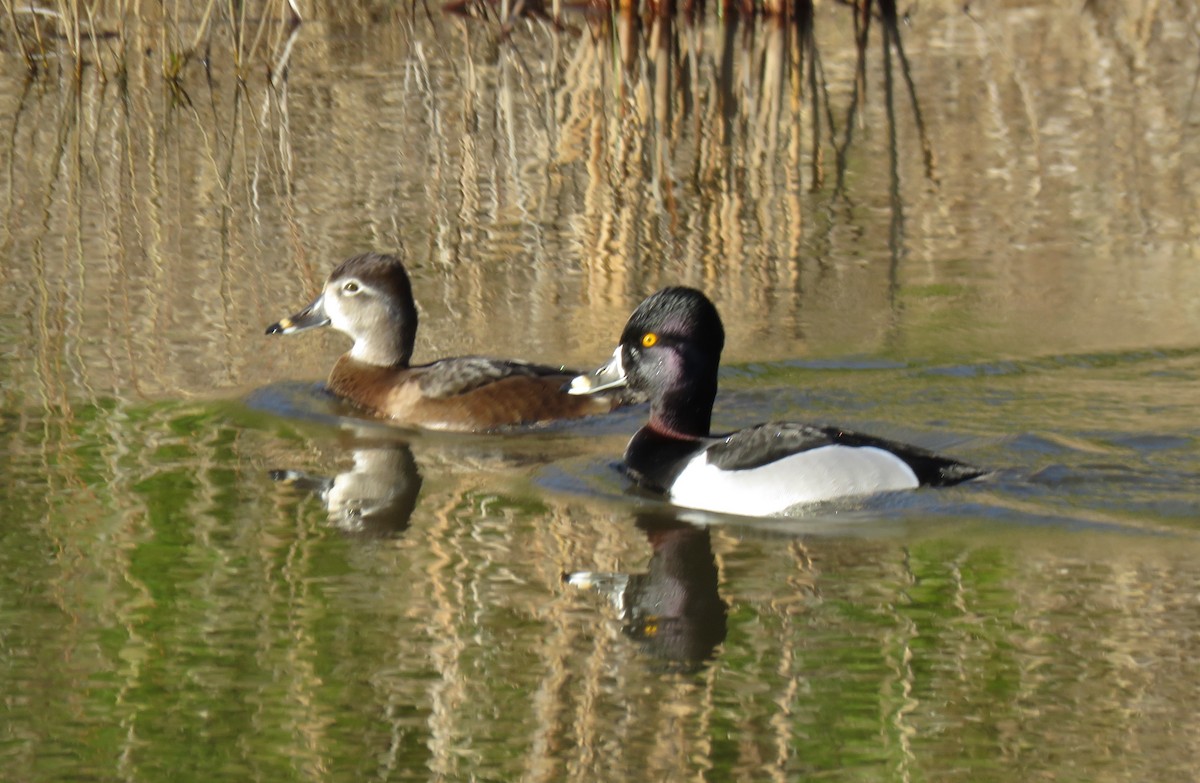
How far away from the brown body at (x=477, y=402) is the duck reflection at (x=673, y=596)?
1.89 metres

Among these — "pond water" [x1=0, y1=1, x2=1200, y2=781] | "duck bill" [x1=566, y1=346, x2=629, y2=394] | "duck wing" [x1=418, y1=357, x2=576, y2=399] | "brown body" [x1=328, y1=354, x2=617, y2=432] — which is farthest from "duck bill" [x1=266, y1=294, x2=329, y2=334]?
"duck bill" [x1=566, y1=346, x2=629, y2=394]

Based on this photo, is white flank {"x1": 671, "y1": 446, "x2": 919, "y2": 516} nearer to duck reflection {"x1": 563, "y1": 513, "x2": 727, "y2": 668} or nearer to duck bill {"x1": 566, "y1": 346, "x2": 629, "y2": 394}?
duck reflection {"x1": 563, "y1": 513, "x2": 727, "y2": 668}

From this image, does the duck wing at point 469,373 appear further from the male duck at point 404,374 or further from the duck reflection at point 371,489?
the duck reflection at point 371,489

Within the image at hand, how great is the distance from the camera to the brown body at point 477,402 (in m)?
9.05

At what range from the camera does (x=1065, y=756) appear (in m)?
4.98

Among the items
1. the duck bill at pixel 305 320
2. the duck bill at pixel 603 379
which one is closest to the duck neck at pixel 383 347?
the duck bill at pixel 305 320

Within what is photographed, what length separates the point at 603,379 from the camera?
855cm

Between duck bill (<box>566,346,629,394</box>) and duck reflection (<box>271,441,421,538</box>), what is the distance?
834mm

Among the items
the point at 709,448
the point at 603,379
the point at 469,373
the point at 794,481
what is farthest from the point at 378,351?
the point at 794,481

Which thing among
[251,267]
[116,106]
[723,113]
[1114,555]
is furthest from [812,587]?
[116,106]

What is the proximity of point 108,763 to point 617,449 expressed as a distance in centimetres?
404

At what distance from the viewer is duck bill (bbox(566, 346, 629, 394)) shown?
8453 millimetres

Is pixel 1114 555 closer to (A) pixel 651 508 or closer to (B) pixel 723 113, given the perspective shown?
(A) pixel 651 508

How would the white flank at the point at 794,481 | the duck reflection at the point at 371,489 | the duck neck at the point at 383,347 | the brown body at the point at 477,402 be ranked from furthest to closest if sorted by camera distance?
the duck neck at the point at 383,347 < the brown body at the point at 477,402 < the white flank at the point at 794,481 < the duck reflection at the point at 371,489
